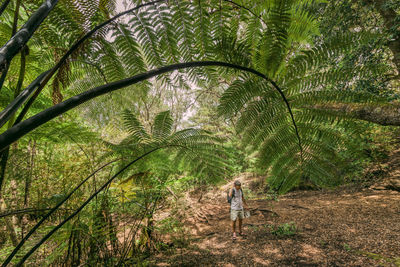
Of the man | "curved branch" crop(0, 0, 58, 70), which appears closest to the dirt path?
the man

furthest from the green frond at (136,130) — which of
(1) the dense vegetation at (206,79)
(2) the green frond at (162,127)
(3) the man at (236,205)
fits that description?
(3) the man at (236,205)

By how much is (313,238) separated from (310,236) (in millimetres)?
89

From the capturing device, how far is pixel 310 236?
338 centimetres

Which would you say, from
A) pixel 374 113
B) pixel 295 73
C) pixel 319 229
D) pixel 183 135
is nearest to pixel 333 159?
pixel 374 113

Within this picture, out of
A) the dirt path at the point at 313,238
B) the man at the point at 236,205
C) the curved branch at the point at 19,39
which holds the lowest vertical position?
the dirt path at the point at 313,238

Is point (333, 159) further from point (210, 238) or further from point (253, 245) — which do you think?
point (210, 238)

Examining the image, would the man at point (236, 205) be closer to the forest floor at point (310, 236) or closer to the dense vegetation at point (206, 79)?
the forest floor at point (310, 236)

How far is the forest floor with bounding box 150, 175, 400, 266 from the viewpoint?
104 inches

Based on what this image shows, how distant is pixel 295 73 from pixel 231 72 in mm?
452

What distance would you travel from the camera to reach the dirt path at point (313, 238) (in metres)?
2.63

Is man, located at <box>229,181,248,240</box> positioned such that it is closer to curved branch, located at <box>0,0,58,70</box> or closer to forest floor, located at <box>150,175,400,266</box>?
forest floor, located at <box>150,175,400,266</box>

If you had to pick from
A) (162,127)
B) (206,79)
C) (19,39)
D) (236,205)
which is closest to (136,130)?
(162,127)

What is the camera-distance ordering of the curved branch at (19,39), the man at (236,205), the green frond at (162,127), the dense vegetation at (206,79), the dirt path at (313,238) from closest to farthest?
1. the curved branch at (19,39)
2. the dense vegetation at (206,79)
3. the green frond at (162,127)
4. the dirt path at (313,238)
5. the man at (236,205)

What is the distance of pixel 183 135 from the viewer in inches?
55.5
